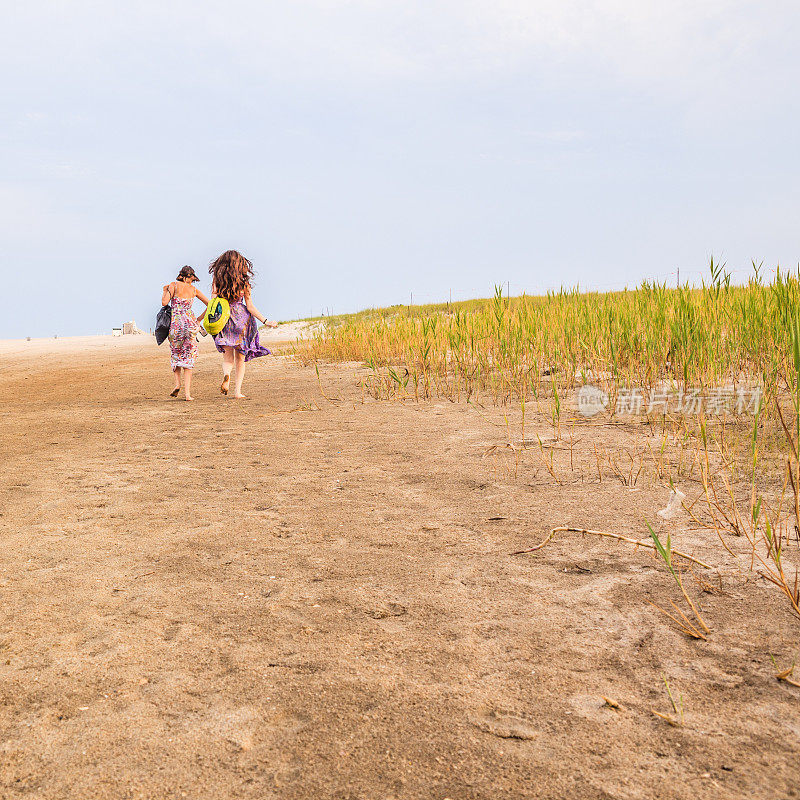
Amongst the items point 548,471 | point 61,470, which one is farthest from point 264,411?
point 548,471

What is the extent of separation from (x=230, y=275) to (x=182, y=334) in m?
0.77

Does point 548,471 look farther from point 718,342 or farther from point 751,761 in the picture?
point 751,761

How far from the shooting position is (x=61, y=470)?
3.96 meters

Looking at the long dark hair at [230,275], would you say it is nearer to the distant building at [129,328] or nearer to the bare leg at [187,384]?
the bare leg at [187,384]

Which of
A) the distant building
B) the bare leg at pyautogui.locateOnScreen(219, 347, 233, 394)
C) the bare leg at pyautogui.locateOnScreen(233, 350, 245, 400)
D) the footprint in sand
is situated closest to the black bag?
the bare leg at pyautogui.locateOnScreen(219, 347, 233, 394)

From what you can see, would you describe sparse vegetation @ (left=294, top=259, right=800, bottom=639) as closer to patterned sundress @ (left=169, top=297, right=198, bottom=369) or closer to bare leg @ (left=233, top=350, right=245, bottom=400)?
bare leg @ (left=233, top=350, right=245, bottom=400)

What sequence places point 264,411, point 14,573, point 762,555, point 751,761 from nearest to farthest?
point 751,761 → point 762,555 → point 14,573 → point 264,411

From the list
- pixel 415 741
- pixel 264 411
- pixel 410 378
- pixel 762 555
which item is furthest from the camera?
pixel 410 378

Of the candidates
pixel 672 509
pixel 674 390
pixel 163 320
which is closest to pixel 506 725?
pixel 672 509

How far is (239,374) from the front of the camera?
23.1ft

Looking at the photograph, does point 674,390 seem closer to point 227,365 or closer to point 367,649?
point 367,649

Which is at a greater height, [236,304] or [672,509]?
[236,304]

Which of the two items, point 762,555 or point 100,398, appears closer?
point 762,555

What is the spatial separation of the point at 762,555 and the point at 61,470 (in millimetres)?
3513
